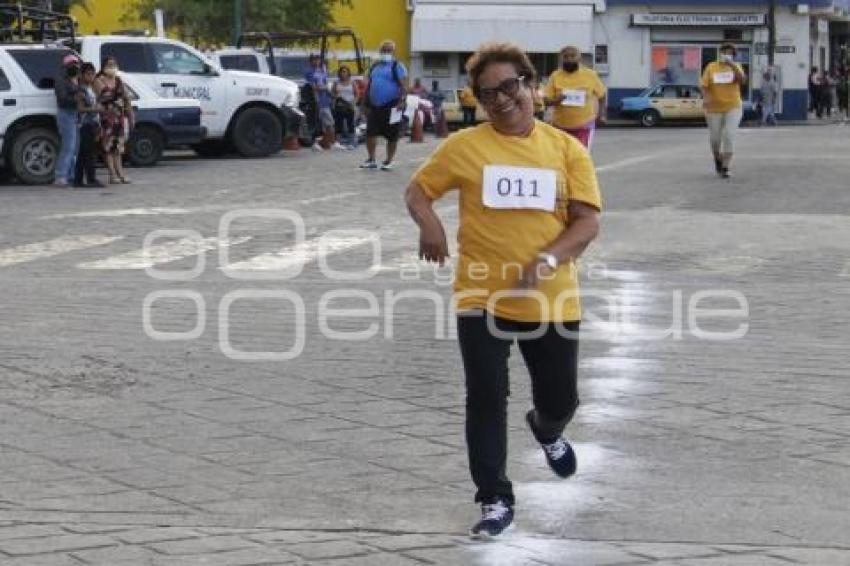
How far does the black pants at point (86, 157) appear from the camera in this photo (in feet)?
74.6

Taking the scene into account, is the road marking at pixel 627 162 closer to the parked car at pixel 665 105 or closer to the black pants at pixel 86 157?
the black pants at pixel 86 157

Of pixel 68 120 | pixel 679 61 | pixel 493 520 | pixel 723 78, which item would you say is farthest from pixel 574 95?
pixel 679 61

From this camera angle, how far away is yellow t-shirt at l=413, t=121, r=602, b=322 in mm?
6004

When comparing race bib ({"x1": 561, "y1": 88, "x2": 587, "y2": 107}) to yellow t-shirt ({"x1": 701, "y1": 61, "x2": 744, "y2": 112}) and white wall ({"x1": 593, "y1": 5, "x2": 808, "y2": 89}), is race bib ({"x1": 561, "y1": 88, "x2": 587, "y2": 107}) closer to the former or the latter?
yellow t-shirt ({"x1": 701, "y1": 61, "x2": 744, "y2": 112})

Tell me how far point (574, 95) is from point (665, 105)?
119 ft

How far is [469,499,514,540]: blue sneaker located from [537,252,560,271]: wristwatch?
80cm

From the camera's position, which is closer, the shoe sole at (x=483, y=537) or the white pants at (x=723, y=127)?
the shoe sole at (x=483, y=537)

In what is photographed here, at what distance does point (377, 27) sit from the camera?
62.8 meters

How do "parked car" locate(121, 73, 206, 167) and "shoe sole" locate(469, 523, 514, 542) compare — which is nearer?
"shoe sole" locate(469, 523, 514, 542)

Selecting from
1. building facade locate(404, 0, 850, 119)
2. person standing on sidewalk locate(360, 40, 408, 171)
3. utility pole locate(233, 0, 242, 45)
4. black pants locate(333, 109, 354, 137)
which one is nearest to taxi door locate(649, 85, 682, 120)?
building facade locate(404, 0, 850, 119)

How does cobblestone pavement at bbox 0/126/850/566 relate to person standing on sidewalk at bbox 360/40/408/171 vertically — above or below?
below

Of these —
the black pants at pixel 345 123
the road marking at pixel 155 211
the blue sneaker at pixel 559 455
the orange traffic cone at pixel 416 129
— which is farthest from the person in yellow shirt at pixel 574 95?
the orange traffic cone at pixel 416 129

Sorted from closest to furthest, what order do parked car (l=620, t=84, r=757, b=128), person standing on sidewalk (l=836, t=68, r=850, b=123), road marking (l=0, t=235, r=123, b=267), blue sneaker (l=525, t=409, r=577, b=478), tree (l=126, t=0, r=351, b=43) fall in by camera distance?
blue sneaker (l=525, t=409, r=577, b=478)
road marking (l=0, t=235, r=123, b=267)
tree (l=126, t=0, r=351, b=43)
parked car (l=620, t=84, r=757, b=128)
person standing on sidewalk (l=836, t=68, r=850, b=123)

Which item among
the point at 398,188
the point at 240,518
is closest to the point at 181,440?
the point at 240,518
